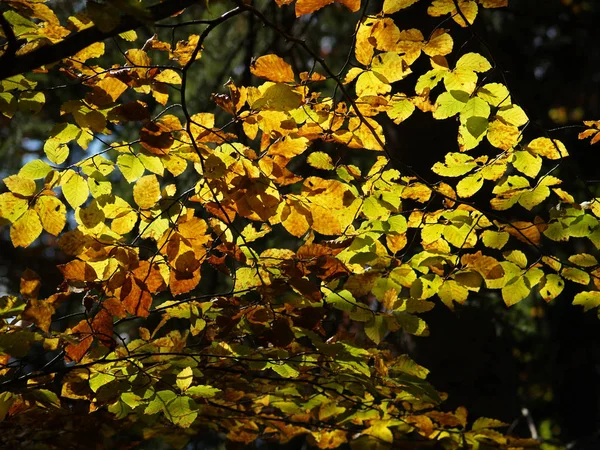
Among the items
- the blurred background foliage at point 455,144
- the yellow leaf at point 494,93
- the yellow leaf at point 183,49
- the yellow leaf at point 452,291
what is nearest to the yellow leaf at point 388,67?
the yellow leaf at point 494,93

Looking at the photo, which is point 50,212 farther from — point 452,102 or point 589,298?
point 589,298

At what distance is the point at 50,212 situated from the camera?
149 cm

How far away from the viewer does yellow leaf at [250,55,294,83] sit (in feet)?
4.54

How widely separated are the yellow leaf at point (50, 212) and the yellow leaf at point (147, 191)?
19cm

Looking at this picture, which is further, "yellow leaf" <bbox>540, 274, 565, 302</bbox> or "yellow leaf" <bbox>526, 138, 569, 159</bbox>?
"yellow leaf" <bbox>540, 274, 565, 302</bbox>

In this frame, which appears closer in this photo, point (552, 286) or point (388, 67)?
point (388, 67)

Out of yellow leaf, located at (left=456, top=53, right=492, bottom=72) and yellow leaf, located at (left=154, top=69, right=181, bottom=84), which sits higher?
yellow leaf, located at (left=456, top=53, right=492, bottom=72)

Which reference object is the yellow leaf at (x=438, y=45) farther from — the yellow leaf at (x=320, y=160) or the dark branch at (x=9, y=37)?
the dark branch at (x=9, y=37)

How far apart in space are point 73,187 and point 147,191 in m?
0.18

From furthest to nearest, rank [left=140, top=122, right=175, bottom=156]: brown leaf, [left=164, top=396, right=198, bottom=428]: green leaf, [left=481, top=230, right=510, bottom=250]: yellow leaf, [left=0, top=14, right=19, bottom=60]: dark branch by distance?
[left=481, top=230, right=510, bottom=250]: yellow leaf < [left=164, top=396, right=198, bottom=428]: green leaf < [left=140, top=122, right=175, bottom=156]: brown leaf < [left=0, top=14, right=19, bottom=60]: dark branch

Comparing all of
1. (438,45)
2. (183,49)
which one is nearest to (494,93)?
(438,45)

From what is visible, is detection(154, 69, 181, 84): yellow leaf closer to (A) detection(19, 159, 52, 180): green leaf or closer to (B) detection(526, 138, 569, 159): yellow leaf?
(A) detection(19, 159, 52, 180): green leaf

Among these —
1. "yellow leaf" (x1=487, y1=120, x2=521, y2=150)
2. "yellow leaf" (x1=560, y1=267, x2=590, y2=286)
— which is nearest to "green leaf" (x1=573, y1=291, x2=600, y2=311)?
"yellow leaf" (x1=560, y1=267, x2=590, y2=286)

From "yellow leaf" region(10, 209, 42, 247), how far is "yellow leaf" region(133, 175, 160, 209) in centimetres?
25
